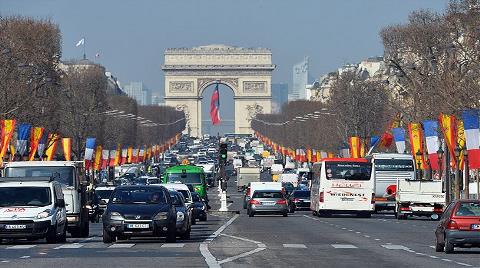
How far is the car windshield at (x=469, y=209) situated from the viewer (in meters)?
36.2

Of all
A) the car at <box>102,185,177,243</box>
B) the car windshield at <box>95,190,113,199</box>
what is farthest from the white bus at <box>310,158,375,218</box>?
the car at <box>102,185,177,243</box>

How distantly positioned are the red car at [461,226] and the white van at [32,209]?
9.92 m

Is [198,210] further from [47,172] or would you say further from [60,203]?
[60,203]

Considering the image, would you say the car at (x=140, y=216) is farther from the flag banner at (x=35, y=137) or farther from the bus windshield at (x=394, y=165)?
the bus windshield at (x=394, y=165)

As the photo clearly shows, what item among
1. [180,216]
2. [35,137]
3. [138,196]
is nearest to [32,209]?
[138,196]

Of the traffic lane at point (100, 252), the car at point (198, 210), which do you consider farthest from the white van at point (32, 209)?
the car at point (198, 210)

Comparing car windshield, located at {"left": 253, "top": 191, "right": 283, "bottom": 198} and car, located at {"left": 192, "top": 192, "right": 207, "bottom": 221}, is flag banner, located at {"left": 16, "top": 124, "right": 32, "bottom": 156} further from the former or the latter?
car, located at {"left": 192, "top": 192, "right": 207, "bottom": 221}

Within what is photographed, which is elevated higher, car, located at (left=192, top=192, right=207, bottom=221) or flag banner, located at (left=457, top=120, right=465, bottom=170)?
flag banner, located at (left=457, top=120, right=465, bottom=170)

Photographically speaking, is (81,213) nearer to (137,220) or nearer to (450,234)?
(137,220)

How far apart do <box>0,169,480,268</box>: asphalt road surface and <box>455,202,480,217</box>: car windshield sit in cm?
90

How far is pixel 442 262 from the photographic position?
32.2 meters

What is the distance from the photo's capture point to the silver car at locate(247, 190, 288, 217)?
72938mm

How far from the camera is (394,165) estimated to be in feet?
274

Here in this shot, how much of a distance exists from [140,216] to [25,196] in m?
3.00
